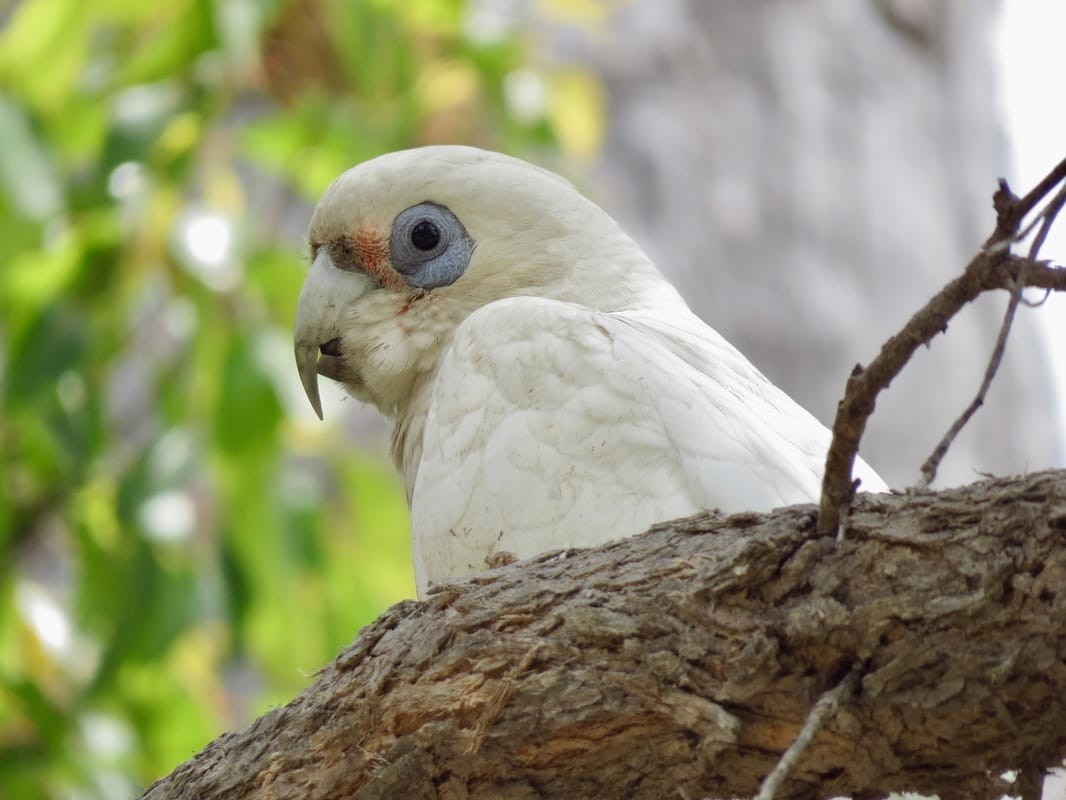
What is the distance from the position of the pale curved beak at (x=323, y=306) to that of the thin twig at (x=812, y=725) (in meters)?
1.64

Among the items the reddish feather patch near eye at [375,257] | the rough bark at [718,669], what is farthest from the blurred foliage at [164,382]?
the rough bark at [718,669]

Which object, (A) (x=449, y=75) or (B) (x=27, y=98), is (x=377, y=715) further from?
(A) (x=449, y=75)

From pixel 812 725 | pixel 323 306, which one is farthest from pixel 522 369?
pixel 812 725

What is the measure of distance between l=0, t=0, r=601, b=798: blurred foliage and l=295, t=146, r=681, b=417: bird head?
1173 mm

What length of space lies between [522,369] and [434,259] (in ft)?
2.01

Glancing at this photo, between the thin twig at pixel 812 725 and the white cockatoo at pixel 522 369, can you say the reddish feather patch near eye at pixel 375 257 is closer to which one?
the white cockatoo at pixel 522 369

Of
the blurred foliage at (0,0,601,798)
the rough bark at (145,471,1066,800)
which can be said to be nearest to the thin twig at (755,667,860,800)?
the rough bark at (145,471,1066,800)

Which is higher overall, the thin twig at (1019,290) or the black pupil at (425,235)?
the black pupil at (425,235)

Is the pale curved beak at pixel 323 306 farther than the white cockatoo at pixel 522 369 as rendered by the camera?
Yes

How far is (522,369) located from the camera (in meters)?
2.28

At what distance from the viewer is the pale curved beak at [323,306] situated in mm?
2869

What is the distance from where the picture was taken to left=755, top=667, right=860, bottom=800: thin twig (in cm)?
125

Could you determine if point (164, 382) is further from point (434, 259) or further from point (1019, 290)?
point (1019, 290)

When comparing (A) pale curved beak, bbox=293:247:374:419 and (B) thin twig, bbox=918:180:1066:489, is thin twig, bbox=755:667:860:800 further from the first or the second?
(A) pale curved beak, bbox=293:247:374:419
